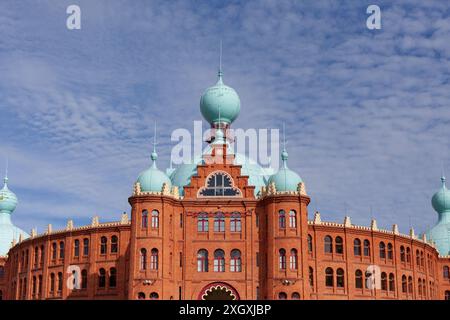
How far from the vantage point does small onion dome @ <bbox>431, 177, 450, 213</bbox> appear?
334 feet

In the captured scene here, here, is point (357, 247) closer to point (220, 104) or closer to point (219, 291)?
point (219, 291)

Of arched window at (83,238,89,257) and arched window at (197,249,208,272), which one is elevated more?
arched window at (83,238,89,257)

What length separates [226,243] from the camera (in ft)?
243

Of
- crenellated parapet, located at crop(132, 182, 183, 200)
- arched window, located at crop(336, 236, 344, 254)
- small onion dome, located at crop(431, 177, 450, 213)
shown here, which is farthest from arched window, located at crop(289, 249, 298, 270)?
small onion dome, located at crop(431, 177, 450, 213)

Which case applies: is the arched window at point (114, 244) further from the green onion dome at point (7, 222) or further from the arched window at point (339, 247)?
the green onion dome at point (7, 222)

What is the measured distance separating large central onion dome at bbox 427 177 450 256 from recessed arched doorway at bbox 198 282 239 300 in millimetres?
37844

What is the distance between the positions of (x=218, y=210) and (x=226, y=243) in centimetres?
342

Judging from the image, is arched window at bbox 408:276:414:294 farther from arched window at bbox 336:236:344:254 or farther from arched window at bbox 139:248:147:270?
arched window at bbox 139:248:147:270

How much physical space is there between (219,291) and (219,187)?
10.5 m

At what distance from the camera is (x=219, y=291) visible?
7325 cm

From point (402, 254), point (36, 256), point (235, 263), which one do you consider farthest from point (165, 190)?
point (402, 254)

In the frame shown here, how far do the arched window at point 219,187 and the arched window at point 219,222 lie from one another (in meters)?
2.05

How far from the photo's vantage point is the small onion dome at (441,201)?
102 meters

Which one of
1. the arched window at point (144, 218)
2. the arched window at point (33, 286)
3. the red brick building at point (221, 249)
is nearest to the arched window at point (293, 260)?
the red brick building at point (221, 249)
